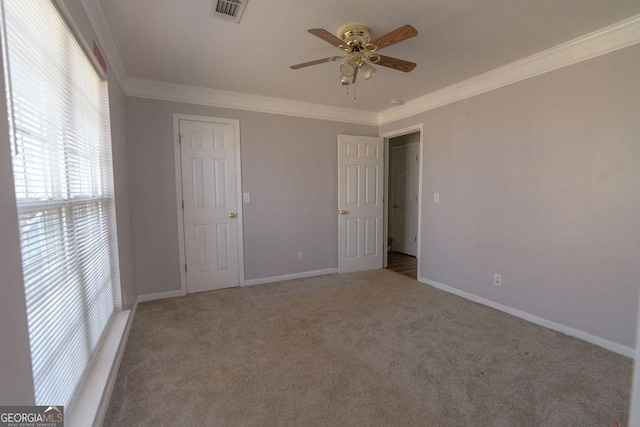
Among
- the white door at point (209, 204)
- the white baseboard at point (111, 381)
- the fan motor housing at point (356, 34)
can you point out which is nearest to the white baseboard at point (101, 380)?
the white baseboard at point (111, 381)

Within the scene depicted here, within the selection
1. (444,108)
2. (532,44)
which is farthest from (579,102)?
(444,108)

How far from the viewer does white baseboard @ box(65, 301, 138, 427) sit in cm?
141

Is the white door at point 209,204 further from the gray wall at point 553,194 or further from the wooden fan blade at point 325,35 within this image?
the gray wall at point 553,194

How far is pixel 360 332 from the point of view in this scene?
2.55 meters

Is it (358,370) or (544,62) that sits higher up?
(544,62)

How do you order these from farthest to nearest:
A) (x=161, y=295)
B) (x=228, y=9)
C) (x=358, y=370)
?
(x=161, y=295), (x=358, y=370), (x=228, y=9)

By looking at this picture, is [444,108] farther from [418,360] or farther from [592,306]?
[418,360]

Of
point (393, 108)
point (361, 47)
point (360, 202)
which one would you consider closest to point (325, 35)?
point (361, 47)

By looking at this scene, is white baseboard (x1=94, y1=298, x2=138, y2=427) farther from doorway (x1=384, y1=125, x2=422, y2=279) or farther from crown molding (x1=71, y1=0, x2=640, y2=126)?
doorway (x1=384, y1=125, x2=422, y2=279)

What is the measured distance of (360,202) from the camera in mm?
4449

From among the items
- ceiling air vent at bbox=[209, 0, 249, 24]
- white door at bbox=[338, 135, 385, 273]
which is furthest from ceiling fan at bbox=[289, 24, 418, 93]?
white door at bbox=[338, 135, 385, 273]
